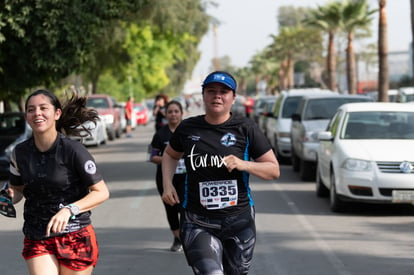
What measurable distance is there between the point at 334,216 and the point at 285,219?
73 centimetres

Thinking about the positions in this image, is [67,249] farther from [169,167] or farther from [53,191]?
[169,167]

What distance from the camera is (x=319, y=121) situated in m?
18.3

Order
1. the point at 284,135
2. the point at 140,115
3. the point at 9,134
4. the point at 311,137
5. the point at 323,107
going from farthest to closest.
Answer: the point at 140,115
the point at 284,135
the point at 9,134
the point at 323,107
the point at 311,137

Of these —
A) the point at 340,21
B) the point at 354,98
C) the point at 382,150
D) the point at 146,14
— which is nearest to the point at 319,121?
the point at 354,98

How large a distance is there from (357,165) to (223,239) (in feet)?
21.7

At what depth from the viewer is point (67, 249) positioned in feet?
17.0

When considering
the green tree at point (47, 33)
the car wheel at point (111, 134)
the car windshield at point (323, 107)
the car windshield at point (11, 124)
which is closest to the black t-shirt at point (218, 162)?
the car windshield at point (323, 107)

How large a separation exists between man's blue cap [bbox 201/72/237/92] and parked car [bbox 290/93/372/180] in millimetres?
11700

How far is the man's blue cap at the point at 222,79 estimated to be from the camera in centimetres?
547

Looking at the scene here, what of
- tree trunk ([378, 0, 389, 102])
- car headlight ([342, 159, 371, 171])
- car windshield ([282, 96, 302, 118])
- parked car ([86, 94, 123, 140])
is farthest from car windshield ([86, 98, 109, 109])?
car headlight ([342, 159, 371, 171])

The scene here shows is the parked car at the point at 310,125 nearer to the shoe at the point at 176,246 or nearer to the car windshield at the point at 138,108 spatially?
the shoe at the point at 176,246

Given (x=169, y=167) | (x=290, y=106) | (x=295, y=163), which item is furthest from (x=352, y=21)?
(x=169, y=167)

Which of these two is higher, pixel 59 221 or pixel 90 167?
pixel 90 167

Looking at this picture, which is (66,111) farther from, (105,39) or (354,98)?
(105,39)
